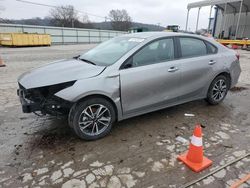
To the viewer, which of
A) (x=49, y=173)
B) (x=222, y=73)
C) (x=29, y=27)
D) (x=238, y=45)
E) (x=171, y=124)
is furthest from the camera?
(x=29, y=27)

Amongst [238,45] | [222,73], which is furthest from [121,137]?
[238,45]

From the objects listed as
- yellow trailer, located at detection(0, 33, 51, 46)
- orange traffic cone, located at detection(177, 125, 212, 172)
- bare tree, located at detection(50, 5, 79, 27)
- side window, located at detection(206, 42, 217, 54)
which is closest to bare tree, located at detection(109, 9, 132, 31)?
bare tree, located at detection(50, 5, 79, 27)

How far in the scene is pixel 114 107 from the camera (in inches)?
133

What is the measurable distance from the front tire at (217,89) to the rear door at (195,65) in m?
0.23

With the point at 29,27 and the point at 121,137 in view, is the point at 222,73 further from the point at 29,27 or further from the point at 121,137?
the point at 29,27

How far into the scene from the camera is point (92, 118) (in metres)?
3.23

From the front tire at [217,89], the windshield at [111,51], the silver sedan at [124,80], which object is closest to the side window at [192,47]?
the silver sedan at [124,80]

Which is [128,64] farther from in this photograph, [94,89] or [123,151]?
[123,151]

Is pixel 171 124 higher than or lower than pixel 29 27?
lower

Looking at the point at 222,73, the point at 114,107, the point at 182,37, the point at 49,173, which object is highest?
the point at 182,37

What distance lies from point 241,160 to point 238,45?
21.4 metres

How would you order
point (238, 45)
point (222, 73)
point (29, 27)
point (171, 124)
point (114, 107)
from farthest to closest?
1. point (29, 27)
2. point (238, 45)
3. point (222, 73)
4. point (171, 124)
5. point (114, 107)

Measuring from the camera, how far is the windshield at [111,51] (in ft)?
11.6

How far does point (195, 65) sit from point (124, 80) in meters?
1.60
